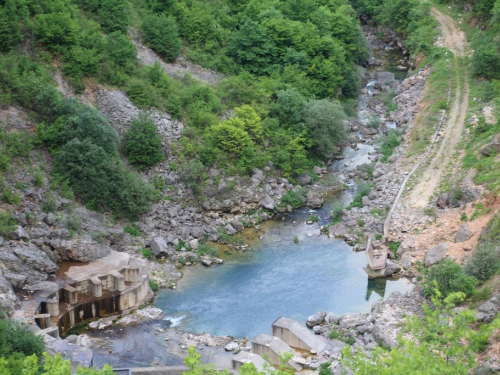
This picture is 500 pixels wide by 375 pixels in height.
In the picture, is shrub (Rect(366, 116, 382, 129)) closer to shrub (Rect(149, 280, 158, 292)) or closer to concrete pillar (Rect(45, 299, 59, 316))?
shrub (Rect(149, 280, 158, 292))

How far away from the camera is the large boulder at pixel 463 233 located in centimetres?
4297

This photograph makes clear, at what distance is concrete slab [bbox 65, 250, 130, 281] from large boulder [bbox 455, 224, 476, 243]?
19976 mm

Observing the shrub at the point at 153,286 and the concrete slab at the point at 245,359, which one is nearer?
the concrete slab at the point at 245,359

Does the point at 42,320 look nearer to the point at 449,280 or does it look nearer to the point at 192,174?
the point at 192,174

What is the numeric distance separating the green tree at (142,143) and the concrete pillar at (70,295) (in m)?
12.1

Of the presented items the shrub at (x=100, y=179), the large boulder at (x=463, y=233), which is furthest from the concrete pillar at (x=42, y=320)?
the large boulder at (x=463, y=233)

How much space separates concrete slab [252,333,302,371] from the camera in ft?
119

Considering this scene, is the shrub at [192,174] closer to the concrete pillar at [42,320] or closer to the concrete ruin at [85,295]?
the concrete ruin at [85,295]

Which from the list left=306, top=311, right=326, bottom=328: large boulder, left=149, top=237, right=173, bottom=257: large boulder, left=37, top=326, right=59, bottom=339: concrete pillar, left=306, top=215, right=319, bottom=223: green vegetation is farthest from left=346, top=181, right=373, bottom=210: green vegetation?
left=37, top=326, right=59, bottom=339: concrete pillar

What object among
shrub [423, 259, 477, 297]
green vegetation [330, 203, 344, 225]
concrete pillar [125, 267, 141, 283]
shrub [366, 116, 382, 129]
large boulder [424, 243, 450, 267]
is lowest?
concrete pillar [125, 267, 141, 283]

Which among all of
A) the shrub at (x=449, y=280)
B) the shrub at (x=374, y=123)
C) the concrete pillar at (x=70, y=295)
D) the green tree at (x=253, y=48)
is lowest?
the concrete pillar at (x=70, y=295)

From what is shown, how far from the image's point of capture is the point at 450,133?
5638 centimetres

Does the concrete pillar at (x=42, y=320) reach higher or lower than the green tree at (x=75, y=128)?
lower

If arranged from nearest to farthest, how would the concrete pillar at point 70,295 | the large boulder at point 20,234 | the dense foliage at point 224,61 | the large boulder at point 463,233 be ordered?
the concrete pillar at point 70,295 → the large boulder at point 20,234 → the large boulder at point 463,233 → the dense foliage at point 224,61
